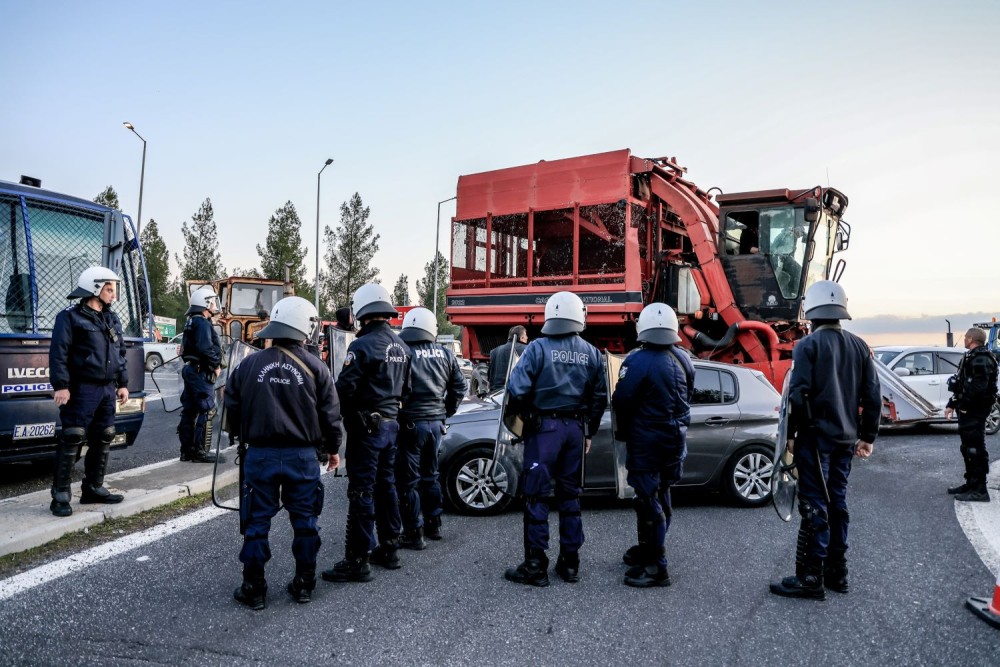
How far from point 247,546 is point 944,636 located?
12.3ft

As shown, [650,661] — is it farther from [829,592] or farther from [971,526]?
[971,526]

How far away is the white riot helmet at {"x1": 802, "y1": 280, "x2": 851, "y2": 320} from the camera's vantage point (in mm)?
4395

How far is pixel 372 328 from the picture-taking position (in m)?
4.74

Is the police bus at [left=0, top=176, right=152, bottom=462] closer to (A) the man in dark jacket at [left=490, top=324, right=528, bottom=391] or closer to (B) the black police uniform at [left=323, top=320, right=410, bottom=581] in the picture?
(B) the black police uniform at [left=323, top=320, right=410, bottom=581]

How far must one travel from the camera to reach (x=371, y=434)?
4.50 meters

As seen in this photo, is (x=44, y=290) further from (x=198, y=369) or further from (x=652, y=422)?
(x=652, y=422)

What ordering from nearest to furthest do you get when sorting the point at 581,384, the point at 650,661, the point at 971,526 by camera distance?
the point at 650,661 → the point at 581,384 → the point at 971,526

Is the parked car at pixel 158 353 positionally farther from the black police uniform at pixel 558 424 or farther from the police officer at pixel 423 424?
the black police uniform at pixel 558 424

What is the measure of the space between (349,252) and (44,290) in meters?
37.5

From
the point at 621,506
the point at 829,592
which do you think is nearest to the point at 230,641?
the point at 829,592

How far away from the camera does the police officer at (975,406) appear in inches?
268

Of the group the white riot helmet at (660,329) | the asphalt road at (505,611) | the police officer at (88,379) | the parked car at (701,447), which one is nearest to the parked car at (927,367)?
the parked car at (701,447)

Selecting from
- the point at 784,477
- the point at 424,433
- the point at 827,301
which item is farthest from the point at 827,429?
the point at 424,433

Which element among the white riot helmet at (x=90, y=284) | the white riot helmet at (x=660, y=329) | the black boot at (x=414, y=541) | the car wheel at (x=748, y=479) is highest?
the white riot helmet at (x=90, y=284)
